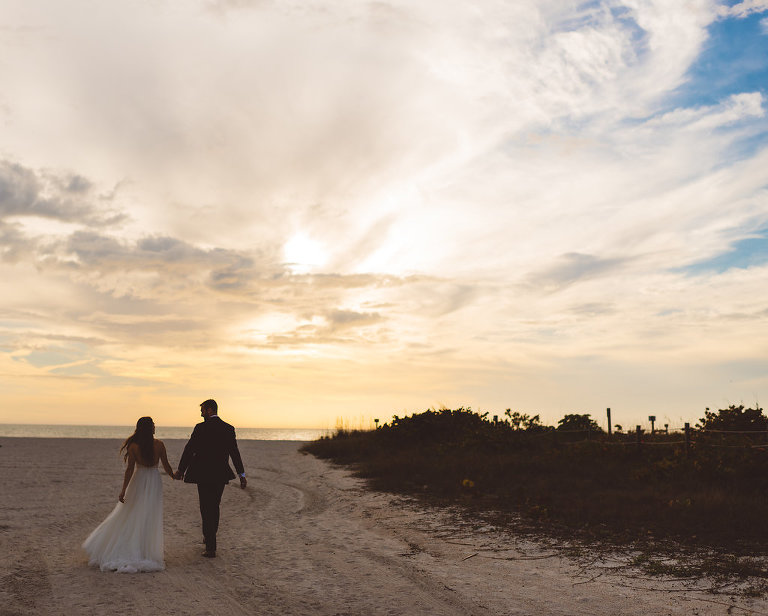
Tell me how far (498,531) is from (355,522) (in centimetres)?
329

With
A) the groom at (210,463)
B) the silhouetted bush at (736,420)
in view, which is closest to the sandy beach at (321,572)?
the groom at (210,463)

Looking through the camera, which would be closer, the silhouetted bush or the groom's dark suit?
the groom's dark suit

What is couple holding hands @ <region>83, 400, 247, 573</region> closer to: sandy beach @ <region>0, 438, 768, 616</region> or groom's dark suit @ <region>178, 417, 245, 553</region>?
groom's dark suit @ <region>178, 417, 245, 553</region>

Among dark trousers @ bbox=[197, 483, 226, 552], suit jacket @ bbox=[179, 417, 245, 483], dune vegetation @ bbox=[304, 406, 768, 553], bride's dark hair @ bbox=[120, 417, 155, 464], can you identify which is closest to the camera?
bride's dark hair @ bbox=[120, 417, 155, 464]

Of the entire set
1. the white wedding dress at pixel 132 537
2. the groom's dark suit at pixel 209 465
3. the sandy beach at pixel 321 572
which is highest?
the groom's dark suit at pixel 209 465

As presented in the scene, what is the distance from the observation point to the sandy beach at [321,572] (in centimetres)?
735

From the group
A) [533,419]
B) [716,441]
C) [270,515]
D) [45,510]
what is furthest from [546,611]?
[533,419]

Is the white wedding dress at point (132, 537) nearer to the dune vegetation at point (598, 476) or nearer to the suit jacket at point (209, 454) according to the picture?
the suit jacket at point (209, 454)


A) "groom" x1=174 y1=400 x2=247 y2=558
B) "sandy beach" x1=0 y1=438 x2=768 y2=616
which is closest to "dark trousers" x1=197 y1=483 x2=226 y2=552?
"groom" x1=174 y1=400 x2=247 y2=558

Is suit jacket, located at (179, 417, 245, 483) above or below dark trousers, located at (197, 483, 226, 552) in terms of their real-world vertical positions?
above

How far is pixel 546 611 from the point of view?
7301 mm

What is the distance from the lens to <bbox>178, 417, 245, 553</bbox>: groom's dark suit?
9930mm

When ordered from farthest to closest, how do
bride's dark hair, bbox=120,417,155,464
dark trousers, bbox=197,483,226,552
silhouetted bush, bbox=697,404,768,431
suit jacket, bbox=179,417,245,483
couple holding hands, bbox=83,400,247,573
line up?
silhouetted bush, bbox=697,404,768,431 < suit jacket, bbox=179,417,245,483 < dark trousers, bbox=197,483,226,552 < bride's dark hair, bbox=120,417,155,464 < couple holding hands, bbox=83,400,247,573

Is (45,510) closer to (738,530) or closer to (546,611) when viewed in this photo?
(546,611)
